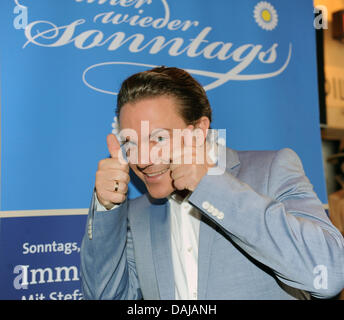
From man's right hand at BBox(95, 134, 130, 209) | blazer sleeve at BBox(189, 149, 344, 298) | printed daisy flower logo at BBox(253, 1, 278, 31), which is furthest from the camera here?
printed daisy flower logo at BBox(253, 1, 278, 31)

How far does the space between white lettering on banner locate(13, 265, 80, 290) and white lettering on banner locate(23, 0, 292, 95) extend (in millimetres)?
778

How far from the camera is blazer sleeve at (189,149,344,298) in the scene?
109 centimetres

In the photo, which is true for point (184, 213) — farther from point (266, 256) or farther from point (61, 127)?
point (61, 127)

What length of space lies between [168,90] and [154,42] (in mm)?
456

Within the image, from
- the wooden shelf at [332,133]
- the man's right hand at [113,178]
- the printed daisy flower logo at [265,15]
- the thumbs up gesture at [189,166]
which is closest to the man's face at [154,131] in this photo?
the man's right hand at [113,178]

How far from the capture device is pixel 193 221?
61.4 inches

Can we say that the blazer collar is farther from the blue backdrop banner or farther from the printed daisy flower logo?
the printed daisy flower logo

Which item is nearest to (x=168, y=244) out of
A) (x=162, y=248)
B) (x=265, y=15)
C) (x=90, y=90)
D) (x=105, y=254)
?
(x=162, y=248)

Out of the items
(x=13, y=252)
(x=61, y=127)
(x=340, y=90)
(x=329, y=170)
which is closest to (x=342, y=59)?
(x=340, y=90)

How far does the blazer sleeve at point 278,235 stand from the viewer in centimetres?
109

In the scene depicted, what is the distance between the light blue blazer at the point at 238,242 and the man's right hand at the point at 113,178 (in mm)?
134

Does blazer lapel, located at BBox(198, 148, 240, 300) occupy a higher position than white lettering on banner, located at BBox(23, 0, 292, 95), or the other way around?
white lettering on banner, located at BBox(23, 0, 292, 95)

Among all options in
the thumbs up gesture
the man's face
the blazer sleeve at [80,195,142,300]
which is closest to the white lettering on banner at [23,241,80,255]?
the blazer sleeve at [80,195,142,300]

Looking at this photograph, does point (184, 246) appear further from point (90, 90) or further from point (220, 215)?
point (90, 90)
